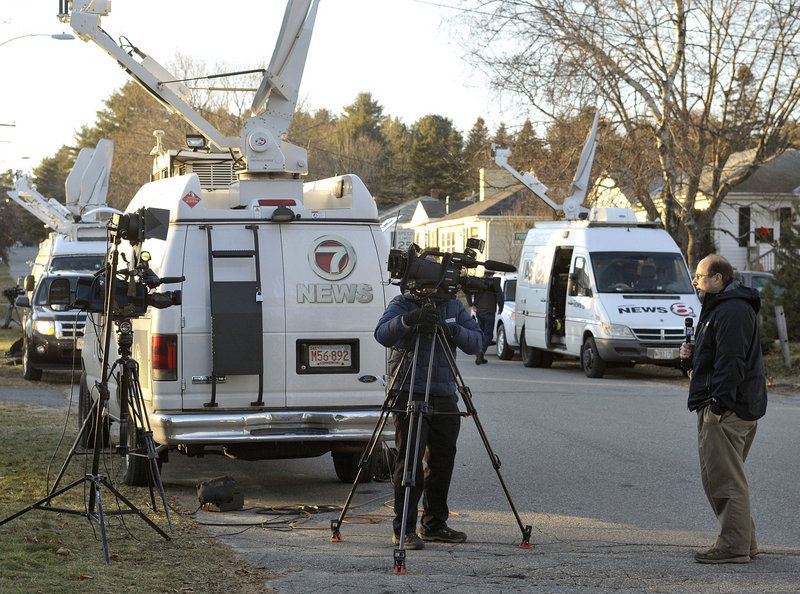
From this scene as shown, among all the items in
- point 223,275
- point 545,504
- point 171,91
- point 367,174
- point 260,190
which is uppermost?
point 367,174

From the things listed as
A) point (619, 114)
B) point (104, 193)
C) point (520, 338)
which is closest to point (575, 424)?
point (520, 338)

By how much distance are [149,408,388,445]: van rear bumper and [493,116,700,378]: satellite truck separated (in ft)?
35.1

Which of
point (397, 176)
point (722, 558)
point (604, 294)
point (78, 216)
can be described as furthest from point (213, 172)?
point (397, 176)

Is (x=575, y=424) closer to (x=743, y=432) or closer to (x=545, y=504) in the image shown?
(x=545, y=504)

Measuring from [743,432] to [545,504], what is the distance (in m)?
2.43

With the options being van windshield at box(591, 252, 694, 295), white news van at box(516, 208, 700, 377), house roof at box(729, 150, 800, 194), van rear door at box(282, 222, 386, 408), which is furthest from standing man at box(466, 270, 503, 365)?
house roof at box(729, 150, 800, 194)

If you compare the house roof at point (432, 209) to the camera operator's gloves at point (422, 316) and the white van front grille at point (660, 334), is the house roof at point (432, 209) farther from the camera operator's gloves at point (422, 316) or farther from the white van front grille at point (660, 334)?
the camera operator's gloves at point (422, 316)

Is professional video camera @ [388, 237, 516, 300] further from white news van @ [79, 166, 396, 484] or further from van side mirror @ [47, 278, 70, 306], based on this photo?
van side mirror @ [47, 278, 70, 306]

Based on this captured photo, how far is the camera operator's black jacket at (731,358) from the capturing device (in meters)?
6.83

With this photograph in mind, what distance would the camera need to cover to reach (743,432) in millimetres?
6973

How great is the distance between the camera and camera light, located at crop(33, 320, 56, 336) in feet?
61.8

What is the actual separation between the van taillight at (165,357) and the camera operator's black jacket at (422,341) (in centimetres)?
212

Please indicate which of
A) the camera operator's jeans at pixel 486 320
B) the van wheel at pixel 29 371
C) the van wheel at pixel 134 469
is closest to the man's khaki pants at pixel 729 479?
the van wheel at pixel 134 469

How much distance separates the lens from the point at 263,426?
8.88 meters
